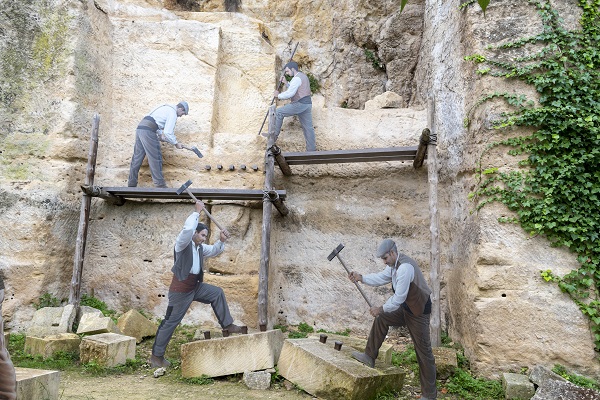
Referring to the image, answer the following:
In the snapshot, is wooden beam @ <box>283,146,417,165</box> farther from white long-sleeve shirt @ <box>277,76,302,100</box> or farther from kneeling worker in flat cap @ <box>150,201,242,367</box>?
kneeling worker in flat cap @ <box>150,201,242,367</box>

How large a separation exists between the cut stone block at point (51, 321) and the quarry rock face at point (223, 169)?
17.5 inches

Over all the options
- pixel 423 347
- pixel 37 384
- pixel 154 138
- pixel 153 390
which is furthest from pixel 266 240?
pixel 37 384

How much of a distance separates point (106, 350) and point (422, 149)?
201 inches

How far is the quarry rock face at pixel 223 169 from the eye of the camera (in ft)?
25.4

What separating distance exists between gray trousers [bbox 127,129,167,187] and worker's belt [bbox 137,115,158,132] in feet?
0.17

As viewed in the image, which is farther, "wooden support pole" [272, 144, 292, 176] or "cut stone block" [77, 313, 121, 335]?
"wooden support pole" [272, 144, 292, 176]

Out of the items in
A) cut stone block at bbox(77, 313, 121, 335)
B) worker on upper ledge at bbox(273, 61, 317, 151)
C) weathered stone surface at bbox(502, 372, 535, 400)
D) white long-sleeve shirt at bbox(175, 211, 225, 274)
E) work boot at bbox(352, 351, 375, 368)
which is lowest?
weathered stone surface at bbox(502, 372, 535, 400)

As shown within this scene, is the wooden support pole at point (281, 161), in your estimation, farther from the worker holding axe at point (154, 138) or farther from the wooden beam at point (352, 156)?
the worker holding axe at point (154, 138)

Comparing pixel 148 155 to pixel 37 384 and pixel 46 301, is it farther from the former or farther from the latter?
pixel 37 384

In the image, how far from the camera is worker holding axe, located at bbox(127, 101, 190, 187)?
8523 mm

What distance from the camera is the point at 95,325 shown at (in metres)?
7.14

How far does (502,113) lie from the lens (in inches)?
271

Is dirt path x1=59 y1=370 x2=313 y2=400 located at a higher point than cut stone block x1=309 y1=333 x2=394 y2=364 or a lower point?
lower

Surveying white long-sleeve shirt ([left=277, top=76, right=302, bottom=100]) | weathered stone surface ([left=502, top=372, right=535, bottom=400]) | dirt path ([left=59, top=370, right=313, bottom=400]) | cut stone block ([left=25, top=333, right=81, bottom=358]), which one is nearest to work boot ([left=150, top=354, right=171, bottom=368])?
dirt path ([left=59, top=370, right=313, bottom=400])
